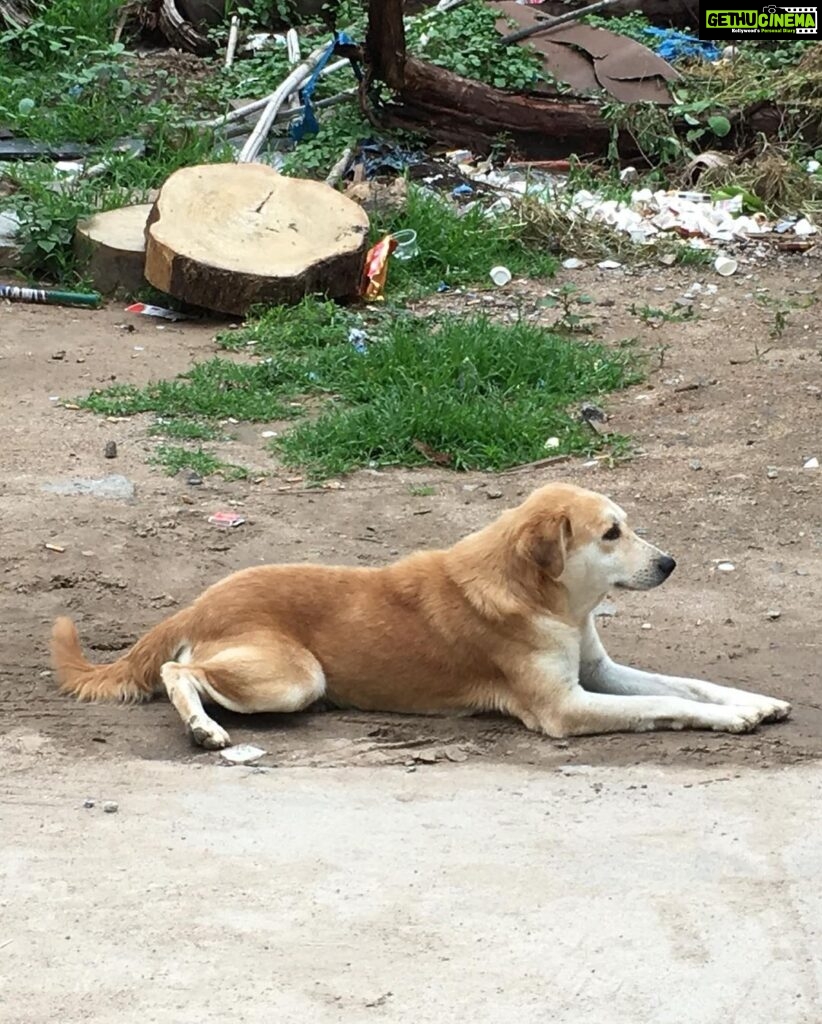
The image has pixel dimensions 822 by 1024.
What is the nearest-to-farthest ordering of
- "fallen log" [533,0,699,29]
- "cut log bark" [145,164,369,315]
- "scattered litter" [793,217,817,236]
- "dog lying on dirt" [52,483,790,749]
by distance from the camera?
1. "dog lying on dirt" [52,483,790,749]
2. "cut log bark" [145,164,369,315]
3. "scattered litter" [793,217,817,236]
4. "fallen log" [533,0,699,29]

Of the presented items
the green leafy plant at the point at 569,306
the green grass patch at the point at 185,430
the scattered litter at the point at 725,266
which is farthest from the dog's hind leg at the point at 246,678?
the scattered litter at the point at 725,266

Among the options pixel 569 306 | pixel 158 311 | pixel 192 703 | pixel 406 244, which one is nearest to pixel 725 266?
pixel 569 306

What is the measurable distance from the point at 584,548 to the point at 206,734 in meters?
1.37

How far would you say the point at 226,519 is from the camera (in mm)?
7230

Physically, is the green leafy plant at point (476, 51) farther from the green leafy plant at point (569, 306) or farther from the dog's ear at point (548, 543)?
the dog's ear at point (548, 543)

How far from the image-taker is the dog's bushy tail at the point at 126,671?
5367mm

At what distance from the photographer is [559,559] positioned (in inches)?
204

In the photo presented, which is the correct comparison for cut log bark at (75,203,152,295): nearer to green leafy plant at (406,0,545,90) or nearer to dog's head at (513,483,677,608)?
green leafy plant at (406,0,545,90)

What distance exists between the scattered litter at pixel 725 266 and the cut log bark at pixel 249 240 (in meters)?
2.45

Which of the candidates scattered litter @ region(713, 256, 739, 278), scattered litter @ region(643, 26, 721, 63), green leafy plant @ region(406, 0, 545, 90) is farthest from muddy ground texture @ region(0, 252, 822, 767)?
scattered litter @ region(643, 26, 721, 63)

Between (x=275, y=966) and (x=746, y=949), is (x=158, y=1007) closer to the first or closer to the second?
(x=275, y=966)

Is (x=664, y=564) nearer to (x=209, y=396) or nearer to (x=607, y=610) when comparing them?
(x=607, y=610)

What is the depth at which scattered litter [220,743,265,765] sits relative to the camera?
4922 millimetres

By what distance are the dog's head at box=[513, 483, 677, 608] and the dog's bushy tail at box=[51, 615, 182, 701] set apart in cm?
124
